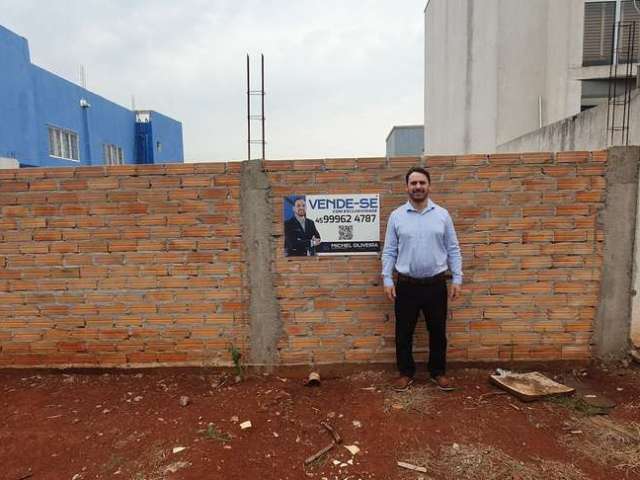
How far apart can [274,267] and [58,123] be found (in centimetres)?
Result: 1566

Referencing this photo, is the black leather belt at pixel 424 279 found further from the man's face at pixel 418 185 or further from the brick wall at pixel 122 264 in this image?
the brick wall at pixel 122 264

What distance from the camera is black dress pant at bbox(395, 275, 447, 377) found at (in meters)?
3.26

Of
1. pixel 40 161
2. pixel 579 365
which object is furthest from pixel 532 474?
pixel 40 161

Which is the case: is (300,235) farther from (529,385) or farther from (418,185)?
(529,385)

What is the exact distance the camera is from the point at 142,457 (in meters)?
2.68

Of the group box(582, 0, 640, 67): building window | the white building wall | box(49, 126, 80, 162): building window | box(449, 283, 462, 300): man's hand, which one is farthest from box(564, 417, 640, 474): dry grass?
box(49, 126, 80, 162): building window

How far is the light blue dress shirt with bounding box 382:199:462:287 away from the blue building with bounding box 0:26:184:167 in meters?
8.37

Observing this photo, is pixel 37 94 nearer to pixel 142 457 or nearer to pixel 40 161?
pixel 40 161

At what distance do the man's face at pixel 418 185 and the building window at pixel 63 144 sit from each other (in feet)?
52.8

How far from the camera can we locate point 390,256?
330cm

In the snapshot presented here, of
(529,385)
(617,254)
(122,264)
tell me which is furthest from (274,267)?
(617,254)

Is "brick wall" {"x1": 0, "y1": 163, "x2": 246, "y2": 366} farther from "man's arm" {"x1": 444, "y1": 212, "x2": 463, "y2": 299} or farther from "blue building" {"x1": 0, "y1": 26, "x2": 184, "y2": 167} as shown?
"blue building" {"x1": 0, "y1": 26, "x2": 184, "y2": 167}

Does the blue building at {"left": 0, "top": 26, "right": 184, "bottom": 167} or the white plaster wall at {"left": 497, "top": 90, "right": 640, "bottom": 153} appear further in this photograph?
the blue building at {"left": 0, "top": 26, "right": 184, "bottom": 167}

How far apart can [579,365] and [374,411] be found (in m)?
2.00
